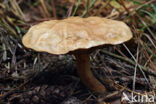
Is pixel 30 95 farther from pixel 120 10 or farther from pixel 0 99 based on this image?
pixel 120 10

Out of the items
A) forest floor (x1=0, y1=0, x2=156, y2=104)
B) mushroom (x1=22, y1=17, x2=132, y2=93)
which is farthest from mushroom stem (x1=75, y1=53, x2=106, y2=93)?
mushroom (x1=22, y1=17, x2=132, y2=93)

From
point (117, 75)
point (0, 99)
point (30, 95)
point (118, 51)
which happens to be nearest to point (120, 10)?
point (118, 51)

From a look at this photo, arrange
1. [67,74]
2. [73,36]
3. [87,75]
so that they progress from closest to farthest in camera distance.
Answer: [73,36] < [87,75] < [67,74]

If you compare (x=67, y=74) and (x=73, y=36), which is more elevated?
(x=73, y=36)

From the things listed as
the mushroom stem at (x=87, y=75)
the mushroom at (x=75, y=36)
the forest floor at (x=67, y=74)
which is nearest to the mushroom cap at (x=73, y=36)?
the mushroom at (x=75, y=36)

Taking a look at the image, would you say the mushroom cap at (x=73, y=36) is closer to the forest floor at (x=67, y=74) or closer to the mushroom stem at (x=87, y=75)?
the mushroom stem at (x=87, y=75)

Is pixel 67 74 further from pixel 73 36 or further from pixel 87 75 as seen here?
pixel 73 36

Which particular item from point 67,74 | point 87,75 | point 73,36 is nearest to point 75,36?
point 73,36

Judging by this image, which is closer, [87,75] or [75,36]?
[75,36]
